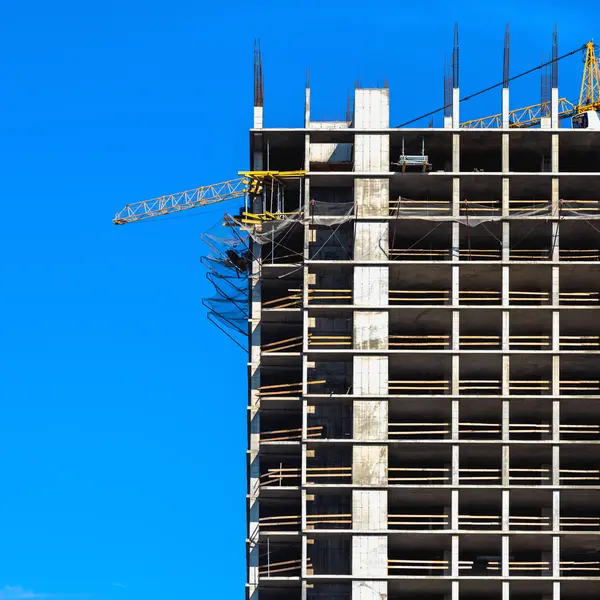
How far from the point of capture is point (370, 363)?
354 feet

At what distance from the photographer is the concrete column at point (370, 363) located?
105062 millimetres

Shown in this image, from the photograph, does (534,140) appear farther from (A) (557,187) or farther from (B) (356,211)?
(B) (356,211)

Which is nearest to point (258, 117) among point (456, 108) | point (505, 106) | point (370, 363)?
point (456, 108)

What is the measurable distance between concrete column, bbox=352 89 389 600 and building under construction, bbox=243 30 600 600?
101 millimetres

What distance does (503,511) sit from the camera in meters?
106

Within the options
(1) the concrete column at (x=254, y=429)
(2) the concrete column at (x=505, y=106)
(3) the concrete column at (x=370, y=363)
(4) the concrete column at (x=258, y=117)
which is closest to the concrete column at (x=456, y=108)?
(2) the concrete column at (x=505, y=106)

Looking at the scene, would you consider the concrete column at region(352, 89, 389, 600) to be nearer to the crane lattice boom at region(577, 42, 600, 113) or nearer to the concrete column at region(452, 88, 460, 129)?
the concrete column at region(452, 88, 460, 129)

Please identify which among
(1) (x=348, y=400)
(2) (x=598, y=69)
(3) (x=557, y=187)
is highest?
(2) (x=598, y=69)

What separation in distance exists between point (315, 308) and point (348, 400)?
626 centimetres

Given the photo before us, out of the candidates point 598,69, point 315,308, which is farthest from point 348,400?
point 598,69

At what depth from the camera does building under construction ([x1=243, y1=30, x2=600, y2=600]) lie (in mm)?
106125

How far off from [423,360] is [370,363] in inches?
136

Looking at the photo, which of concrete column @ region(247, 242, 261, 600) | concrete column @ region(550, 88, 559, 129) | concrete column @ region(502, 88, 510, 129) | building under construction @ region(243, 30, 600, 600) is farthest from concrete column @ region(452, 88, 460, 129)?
concrete column @ region(247, 242, 261, 600)

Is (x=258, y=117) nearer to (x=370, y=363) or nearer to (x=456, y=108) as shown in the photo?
(x=456, y=108)
